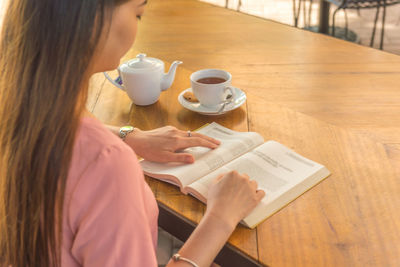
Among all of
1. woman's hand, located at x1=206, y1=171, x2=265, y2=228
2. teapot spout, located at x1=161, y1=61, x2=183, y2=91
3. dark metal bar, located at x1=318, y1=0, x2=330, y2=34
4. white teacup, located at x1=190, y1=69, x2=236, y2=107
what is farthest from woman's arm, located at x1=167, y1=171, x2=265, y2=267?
dark metal bar, located at x1=318, y1=0, x2=330, y2=34

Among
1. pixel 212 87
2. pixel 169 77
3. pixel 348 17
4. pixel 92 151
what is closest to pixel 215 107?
pixel 212 87

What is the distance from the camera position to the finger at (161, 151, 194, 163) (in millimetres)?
1012

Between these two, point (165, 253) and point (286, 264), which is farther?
point (165, 253)

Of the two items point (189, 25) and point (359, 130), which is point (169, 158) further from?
point (189, 25)

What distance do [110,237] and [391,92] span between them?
0.93 m

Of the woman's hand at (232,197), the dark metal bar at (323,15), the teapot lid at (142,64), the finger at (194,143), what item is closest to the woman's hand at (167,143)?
the finger at (194,143)

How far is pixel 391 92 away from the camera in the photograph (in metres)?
1.28

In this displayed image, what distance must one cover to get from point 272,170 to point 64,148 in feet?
1.59

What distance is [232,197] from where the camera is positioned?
88 centimetres

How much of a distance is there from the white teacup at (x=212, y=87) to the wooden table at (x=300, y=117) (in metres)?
0.05

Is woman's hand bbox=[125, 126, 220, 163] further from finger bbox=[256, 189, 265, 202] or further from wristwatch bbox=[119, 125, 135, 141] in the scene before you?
finger bbox=[256, 189, 265, 202]

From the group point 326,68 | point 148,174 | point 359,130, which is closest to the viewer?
point 148,174

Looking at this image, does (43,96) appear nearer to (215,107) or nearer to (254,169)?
(254,169)

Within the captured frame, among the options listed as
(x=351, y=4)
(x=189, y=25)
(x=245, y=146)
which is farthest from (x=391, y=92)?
(x=351, y=4)
